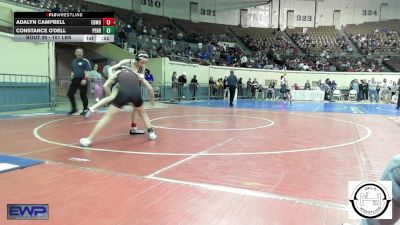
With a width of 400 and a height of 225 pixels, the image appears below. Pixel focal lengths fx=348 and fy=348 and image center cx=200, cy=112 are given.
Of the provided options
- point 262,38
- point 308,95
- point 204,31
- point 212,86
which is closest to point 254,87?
point 308,95

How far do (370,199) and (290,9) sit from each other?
43717 mm

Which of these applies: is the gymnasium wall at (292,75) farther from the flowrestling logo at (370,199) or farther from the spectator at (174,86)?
the flowrestling logo at (370,199)

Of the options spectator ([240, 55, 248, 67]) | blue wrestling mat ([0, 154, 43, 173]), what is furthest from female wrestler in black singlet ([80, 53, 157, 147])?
spectator ([240, 55, 248, 67])

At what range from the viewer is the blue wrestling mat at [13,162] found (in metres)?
4.25

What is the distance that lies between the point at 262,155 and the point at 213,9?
37163 mm

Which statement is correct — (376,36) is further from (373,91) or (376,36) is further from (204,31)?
(204,31)

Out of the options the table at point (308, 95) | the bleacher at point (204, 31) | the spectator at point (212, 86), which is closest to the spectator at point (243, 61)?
the bleacher at point (204, 31)

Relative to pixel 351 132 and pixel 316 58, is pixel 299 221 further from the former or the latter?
pixel 316 58

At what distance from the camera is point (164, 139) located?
6832 millimetres

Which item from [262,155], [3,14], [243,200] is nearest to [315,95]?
[3,14]

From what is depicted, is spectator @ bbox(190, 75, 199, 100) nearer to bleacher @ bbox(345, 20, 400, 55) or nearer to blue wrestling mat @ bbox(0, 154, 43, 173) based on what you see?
bleacher @ bbox(345, 20, 400, 55)

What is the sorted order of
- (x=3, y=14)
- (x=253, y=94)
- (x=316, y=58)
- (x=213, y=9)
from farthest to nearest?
(x=213, y=9) < (x=316, y=58) < (x=253, y=94) < (x=3, y=14)
